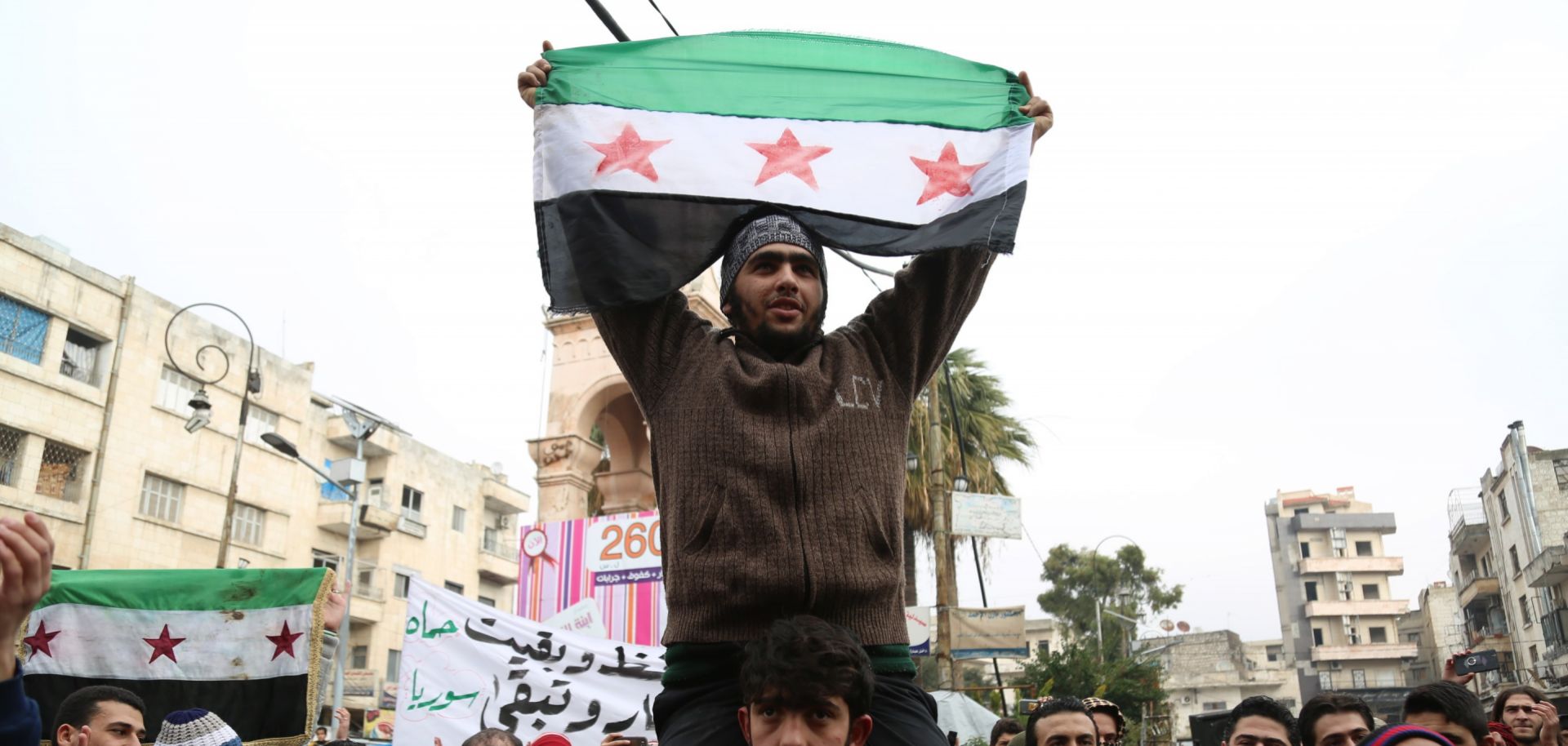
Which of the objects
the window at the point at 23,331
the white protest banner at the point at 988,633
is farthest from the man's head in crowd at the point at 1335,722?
the window at the point at 23,331

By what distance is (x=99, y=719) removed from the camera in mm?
5027

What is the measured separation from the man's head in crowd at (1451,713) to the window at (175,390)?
31817 millimetres

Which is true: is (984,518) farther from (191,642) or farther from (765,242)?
(765,242)

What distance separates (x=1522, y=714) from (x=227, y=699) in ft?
23.2

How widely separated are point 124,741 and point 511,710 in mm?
3217

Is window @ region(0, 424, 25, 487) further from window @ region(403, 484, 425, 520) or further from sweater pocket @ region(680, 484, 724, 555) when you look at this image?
sweater pocket @ region(680, 484, 724, 555)

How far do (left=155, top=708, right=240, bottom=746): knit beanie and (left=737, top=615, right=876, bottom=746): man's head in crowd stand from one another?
3.55 meters

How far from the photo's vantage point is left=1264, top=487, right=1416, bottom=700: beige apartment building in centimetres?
6969

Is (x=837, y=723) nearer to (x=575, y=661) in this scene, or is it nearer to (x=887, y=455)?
(x=887, y=455)

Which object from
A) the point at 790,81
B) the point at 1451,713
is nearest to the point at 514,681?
the point at 1451,713

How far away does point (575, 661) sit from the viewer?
26.8 ft

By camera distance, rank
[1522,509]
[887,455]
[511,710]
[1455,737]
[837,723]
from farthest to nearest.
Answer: [1522,509] → [511,710] → [1455,737] → [887,455] → [837,723]

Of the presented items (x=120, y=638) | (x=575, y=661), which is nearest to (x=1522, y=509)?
(x=575, y=661)

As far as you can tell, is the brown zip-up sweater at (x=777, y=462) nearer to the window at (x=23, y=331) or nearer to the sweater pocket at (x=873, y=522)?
the sweater pocket at (x=873, y=522)
